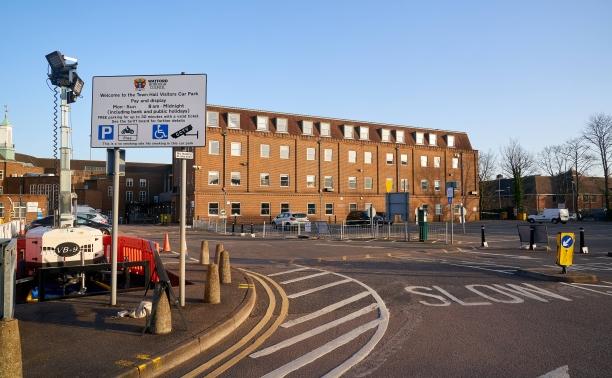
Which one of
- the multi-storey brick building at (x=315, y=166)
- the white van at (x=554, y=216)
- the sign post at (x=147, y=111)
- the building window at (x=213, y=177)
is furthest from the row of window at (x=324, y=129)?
the sign post at (x=147, y=111)

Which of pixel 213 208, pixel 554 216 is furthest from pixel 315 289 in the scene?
pixel 554 216

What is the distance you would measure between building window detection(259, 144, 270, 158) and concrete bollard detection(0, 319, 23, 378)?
52.6 m

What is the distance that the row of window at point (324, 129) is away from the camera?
54.6 meters

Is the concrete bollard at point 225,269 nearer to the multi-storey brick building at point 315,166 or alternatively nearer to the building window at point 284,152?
→ the multi-storey brick building at point 315,166

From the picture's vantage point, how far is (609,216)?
61594mm

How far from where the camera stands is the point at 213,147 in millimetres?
53250

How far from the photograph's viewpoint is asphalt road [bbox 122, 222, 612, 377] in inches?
218

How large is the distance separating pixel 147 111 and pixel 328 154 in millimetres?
52800

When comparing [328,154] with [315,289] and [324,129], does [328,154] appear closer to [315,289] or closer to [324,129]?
[324,129]

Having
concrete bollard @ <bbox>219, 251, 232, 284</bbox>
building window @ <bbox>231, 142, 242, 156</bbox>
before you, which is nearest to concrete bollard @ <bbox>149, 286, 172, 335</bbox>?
concrete bollard @ <bbox>219, 251, 232, 284</bbox>

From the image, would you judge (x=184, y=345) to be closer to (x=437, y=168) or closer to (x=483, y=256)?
(x=483, y=256)

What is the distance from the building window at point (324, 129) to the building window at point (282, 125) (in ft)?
15.5

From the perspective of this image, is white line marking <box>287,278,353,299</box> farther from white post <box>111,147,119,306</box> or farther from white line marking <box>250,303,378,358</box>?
white post <box>111,147,119,306</box>

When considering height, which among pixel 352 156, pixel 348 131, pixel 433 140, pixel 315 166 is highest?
pixel 348 131
